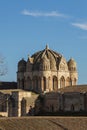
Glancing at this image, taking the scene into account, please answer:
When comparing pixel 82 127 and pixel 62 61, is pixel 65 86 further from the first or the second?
pixel 82 127

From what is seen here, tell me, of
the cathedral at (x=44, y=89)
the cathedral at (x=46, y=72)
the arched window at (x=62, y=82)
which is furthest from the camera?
the arched window at (x=62, y=82)

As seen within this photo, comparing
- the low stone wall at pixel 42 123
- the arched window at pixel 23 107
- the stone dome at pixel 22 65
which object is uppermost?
the stone dome at pixel 22 65

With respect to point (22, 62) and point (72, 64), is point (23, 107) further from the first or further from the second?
point (72, 64)

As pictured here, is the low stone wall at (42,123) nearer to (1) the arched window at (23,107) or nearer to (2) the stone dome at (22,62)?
(1) the arched window at (23,107)

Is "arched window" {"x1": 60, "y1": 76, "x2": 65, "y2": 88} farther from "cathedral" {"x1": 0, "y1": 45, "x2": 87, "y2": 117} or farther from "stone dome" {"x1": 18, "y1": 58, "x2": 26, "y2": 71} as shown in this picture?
"stone dome" {"x1": 18, "y1": 58, "x2": 26, "y2": 71}

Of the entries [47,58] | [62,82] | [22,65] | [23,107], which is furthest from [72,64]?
[23,107]

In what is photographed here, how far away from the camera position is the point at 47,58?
9019cm

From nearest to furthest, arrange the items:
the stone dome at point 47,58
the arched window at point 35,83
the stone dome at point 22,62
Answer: the arched window at point 35,83 → the stone dome at point 47,58 → the stone dome at point 22,62

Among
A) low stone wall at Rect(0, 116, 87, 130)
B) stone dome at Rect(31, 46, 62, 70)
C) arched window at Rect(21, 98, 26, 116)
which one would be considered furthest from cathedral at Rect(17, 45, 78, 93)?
low stone wall at Rect(0, 116, 87, 130)

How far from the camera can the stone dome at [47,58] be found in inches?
3516

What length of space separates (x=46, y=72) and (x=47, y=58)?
8.92 feet

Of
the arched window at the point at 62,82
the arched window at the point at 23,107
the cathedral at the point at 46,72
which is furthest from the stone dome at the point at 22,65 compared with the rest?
the arched window at the point at 23,107

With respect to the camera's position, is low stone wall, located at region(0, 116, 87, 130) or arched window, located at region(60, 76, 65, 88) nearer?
low stone wall, located at region(0, 116, 87, 130)

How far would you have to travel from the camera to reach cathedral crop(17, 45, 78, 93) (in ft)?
291
